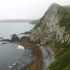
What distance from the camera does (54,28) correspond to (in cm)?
12306

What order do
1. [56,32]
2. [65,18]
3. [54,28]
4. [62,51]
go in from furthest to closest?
[54,28]
[65,18]
[56,32]
[62,51]

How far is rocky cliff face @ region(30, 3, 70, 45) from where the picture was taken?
358 ft

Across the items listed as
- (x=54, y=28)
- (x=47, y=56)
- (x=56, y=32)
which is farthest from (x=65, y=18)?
(x=47, y=56)

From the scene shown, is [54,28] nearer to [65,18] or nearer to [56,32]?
[56,32]

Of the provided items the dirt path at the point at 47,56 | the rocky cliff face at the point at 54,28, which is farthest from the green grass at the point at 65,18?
the dirt path at the point at 47,56

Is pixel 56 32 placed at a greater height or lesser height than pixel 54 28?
→ lesser

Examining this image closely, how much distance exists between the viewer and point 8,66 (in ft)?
266

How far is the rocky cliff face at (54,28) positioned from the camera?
358 feet

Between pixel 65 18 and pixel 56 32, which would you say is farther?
pixel 65 18

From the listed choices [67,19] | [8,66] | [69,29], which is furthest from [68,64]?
[67,19]

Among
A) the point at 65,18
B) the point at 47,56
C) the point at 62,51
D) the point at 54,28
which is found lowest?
the point at 47,56

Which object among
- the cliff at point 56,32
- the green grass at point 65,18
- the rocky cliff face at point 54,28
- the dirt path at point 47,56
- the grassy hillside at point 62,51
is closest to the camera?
the grassy hillside at point 62,51

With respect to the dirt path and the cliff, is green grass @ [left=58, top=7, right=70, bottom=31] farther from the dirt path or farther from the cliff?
the dirt path

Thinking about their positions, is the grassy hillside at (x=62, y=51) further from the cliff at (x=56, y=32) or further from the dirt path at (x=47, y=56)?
the dirt path at (x=47, y=56)
